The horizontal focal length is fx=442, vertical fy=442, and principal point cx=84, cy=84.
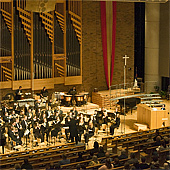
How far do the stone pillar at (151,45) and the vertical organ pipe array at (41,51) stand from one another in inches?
248

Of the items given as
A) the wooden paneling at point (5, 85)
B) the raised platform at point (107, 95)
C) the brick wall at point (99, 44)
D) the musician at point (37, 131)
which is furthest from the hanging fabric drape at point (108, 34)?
the musician at point (37, 131)

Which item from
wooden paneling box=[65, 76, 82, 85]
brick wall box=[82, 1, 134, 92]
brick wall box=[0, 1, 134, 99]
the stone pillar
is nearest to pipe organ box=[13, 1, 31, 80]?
brick wall box=[0, 1, 134, 99]

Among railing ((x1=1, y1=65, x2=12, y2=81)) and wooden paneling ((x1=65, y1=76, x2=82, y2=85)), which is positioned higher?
railing ((x1=1, y1=65, x2=12, y2=81))

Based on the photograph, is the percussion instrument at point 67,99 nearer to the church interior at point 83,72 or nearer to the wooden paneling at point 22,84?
the church interior at point 83,72

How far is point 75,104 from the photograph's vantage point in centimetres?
2147

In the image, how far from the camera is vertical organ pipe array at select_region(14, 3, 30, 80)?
2125 cm

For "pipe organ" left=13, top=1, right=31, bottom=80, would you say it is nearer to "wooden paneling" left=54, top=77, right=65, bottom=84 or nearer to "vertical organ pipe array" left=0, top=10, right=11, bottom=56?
"vertical organ pipe array" left=0, top=10, right=11, bottom=56

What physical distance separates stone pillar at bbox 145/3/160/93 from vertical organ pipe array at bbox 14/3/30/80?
7380mm

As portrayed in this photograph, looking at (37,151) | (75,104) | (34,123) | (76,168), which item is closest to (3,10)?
(75,104)

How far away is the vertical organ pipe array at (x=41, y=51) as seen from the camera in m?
21.7

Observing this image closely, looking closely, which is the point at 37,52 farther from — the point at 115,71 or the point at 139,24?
the point at 139,24

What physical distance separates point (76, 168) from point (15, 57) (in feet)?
34.8

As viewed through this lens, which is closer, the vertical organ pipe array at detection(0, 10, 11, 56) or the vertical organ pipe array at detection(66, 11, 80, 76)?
the vertical organ pipe array at detection(0, 10, 11, 56)

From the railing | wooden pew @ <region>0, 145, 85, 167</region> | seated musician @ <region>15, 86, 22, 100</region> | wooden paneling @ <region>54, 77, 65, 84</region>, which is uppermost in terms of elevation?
the railing
